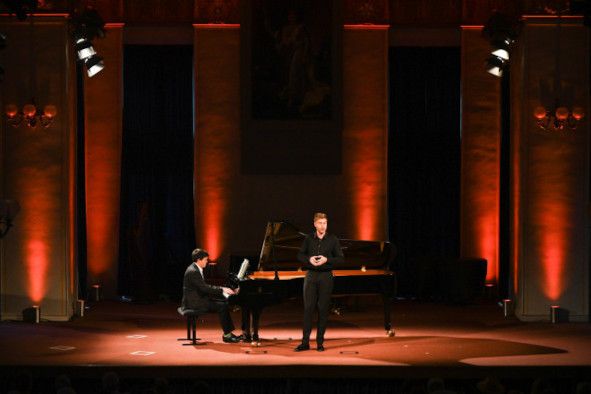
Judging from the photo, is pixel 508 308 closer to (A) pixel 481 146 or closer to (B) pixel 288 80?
(A) pixel 481 146

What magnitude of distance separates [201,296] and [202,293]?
67 mm

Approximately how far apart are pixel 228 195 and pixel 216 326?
130 inches

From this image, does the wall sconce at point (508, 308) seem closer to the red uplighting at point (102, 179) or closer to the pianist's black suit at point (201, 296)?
the pianist's black suit at point (201, 296)

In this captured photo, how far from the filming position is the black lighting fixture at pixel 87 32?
1220 centimetres

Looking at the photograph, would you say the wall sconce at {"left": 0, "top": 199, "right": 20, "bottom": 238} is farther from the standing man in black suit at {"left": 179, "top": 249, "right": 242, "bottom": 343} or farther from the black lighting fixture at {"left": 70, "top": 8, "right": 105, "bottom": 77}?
the standing man in black suit at {"left": 179, "top": 249, "right": 242, "bottom": 343}

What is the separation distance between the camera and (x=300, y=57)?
14.5m

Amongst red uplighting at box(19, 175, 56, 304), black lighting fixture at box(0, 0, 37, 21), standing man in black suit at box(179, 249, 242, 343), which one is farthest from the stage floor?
black lighting fixture at box(0, 0, 37, 21)

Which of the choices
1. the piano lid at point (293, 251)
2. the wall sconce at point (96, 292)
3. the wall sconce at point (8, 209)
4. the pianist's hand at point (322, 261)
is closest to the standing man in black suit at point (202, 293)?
the piano lid at point (293, 251)

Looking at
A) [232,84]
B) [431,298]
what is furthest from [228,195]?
[431,298]

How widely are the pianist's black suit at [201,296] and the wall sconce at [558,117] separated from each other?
4401 millimetres

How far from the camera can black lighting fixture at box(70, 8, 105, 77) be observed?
12.2 metres

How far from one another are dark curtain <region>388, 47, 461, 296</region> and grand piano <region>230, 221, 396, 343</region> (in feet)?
10.7

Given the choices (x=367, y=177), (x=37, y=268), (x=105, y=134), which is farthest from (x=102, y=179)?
(x=367, y=177)
